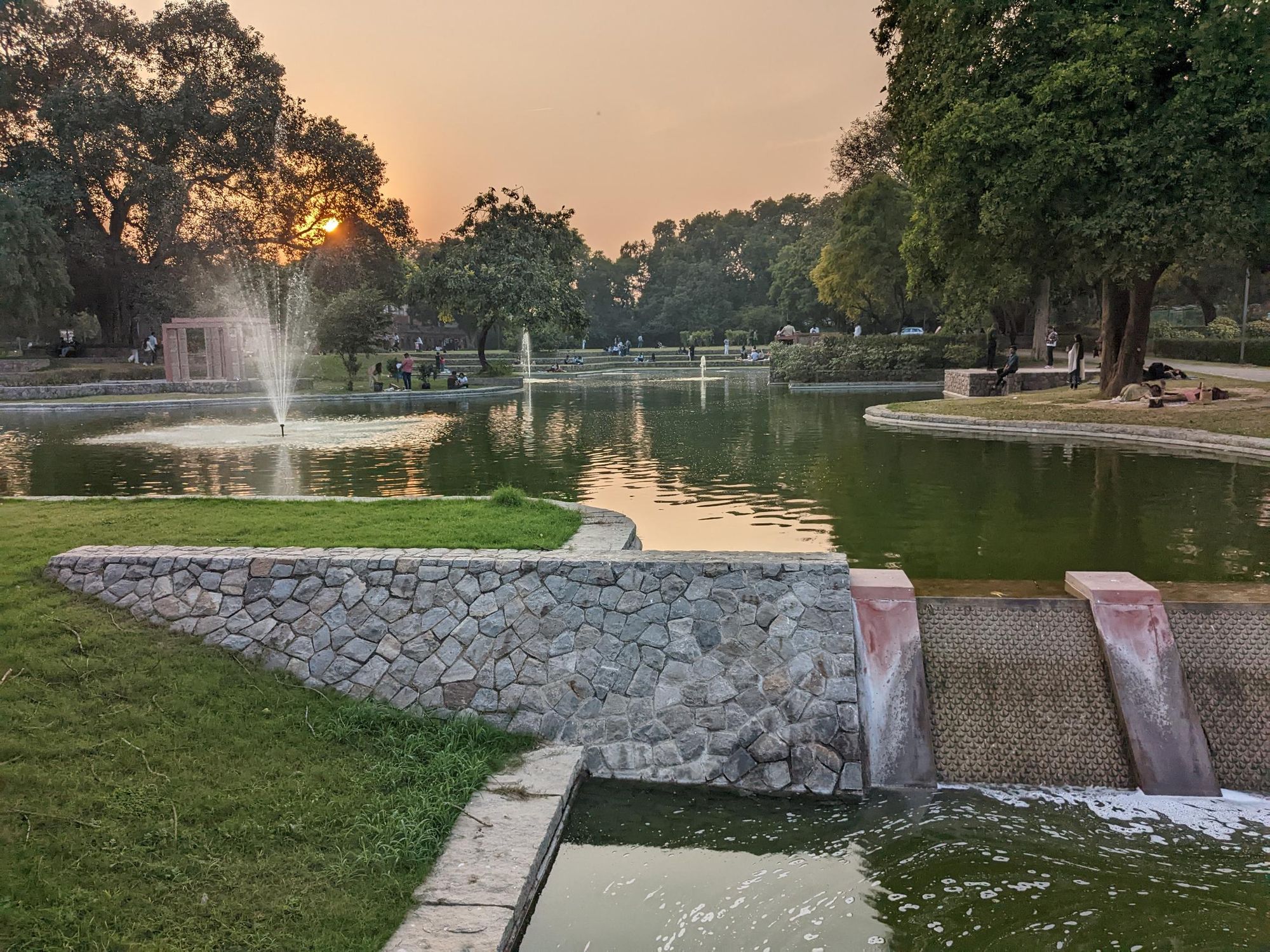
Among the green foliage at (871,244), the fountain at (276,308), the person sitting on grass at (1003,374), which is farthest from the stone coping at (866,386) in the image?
the fountain at (276,308)

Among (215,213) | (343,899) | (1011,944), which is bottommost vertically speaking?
(1011,944)

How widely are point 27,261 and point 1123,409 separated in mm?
41602

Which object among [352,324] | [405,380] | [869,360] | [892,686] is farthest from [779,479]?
[352,324]

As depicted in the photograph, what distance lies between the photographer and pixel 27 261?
3991 cm

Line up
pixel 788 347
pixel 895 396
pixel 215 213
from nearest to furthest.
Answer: pixel 895 396 < pixel 788 347 < pixel 215 213

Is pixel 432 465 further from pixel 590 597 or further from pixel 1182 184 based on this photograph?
pixel 1182 184

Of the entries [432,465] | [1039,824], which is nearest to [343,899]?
[1039,824]

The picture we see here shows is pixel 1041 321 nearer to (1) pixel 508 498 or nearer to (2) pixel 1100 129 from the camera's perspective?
(2) pixel 1100 129

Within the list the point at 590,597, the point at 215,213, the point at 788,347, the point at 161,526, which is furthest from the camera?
the point at 215,213

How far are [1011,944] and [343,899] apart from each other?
3374mm

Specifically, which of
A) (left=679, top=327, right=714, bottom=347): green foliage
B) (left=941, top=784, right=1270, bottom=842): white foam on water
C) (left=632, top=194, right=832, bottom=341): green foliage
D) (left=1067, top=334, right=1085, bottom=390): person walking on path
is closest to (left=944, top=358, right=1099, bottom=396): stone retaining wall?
(left=1067, top=334, right=1085, bottom=390): person walking on path

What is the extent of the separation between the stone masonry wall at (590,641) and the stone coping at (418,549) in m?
0.07

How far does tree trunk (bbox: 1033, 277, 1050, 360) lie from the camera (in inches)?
1678

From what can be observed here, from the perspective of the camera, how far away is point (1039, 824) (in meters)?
5.97
